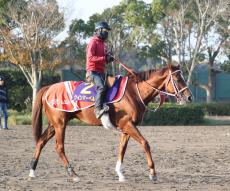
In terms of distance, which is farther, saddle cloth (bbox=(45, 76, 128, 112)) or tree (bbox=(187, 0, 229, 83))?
tree (bbox=(187, 0, 229, 83))

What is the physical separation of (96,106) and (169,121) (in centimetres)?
1789

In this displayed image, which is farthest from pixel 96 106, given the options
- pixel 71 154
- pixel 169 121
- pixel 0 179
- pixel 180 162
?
pixel 169 121

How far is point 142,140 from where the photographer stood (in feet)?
32.1

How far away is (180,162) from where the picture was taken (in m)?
12.4

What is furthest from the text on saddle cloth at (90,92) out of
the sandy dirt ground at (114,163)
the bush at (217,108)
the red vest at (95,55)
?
the bush at (217,108)

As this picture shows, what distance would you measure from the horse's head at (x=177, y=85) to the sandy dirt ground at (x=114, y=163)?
140 cm

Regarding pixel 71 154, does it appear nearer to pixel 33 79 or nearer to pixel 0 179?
pixel 0 179

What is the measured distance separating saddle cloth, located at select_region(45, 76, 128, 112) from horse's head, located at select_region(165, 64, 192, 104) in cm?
77

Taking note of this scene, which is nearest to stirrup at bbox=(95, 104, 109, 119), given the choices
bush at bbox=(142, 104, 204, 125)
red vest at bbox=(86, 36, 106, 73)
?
red vest at bbox=(86, 36, 106, 73)

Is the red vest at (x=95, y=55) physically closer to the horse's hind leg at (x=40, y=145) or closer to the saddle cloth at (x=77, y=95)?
the saddle cloth at (x=77, y=95)

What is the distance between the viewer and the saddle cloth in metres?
10.2

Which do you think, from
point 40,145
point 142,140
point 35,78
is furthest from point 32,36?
point 142,140

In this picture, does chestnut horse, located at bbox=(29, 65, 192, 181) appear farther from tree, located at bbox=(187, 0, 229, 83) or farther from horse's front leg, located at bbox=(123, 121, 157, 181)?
tree, located at bbox=(187, 0, 229, 83)

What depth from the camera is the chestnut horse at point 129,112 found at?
32.7 ft
